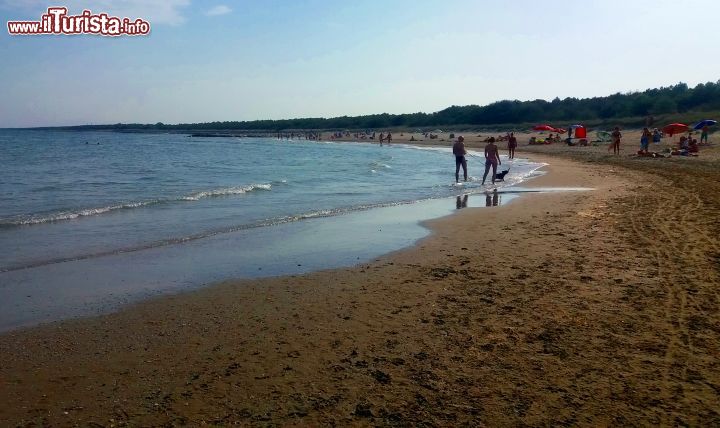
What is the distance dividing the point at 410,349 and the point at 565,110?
290ft

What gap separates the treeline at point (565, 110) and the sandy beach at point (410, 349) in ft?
215

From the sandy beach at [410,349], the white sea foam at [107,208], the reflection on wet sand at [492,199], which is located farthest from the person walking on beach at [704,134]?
the sandy beach at [410,349]

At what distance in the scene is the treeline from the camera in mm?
64750

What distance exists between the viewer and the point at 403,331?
4895 mm

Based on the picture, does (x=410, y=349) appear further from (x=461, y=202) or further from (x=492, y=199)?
(x=492, y=199)

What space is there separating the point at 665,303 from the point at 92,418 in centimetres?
529

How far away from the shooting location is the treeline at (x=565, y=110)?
64.8m

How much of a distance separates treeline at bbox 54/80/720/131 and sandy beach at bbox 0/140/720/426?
65401mm

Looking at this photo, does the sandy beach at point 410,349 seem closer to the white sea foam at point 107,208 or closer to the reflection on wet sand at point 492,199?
the reflection on wet sand at point 492,199

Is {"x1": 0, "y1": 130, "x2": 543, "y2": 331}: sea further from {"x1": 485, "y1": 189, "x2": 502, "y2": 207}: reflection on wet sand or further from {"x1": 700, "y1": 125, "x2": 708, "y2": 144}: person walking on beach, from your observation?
{"x1": 700, "y1": 125, "x2": 708, "y2": 144}: person walking on beach

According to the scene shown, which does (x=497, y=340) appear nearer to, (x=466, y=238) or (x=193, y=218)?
(x=466, y=238)

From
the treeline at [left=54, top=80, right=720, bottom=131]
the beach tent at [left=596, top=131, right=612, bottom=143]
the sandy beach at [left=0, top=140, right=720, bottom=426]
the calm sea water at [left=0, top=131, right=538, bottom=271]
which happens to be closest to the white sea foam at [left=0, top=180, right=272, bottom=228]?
the calm sea water at [left=0, top=131, right=538, bottom=271]

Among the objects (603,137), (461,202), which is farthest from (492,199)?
(603,137)

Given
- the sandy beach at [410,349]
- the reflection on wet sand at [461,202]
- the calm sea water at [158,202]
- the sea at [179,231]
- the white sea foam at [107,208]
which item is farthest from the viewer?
the reflection on wet sand at [461,202]
